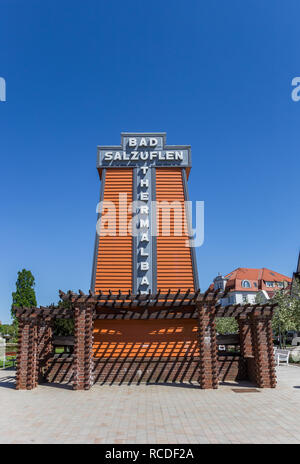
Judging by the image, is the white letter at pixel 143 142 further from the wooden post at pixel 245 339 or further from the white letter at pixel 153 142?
the wooden post at pixel 245 339

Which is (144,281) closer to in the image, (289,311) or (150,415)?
(150,415)

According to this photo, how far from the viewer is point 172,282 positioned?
57.5 ft

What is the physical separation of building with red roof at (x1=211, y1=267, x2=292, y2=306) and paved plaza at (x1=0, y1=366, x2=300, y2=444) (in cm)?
4954

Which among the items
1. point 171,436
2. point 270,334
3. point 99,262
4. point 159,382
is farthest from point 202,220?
point 171,436

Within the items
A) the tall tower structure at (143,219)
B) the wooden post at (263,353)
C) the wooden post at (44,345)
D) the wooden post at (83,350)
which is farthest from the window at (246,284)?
the wooden post at (83,350)

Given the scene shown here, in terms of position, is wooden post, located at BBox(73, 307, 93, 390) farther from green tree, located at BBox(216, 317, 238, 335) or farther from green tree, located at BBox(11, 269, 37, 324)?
green tree, located at BBox(11, 269, 37, 324)

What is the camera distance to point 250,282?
2489 inches

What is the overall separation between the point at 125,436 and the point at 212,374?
281 inches

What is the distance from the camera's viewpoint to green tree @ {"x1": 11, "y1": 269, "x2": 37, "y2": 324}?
182ft

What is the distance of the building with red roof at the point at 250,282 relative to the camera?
61562 mm

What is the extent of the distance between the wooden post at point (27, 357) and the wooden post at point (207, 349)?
733cm

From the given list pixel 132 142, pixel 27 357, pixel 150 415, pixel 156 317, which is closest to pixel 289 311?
pixel 156 317

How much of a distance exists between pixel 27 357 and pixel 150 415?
7.14 meters
